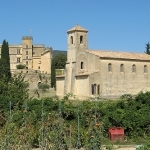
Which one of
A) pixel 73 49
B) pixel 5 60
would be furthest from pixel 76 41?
pixel 5 60

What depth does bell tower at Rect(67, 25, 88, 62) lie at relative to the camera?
46.1m

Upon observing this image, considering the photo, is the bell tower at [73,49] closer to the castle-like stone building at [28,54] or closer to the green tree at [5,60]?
the green tree at [5,60]

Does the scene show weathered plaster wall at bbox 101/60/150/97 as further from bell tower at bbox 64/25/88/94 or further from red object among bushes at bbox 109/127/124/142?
red object among bushes at bbox 109/127/124/142

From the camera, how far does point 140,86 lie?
47656 mm

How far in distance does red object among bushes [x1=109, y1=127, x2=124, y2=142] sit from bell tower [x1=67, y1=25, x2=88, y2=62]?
2762cm

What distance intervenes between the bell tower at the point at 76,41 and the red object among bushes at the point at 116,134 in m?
27.6

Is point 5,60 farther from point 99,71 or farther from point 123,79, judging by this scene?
point 123,79

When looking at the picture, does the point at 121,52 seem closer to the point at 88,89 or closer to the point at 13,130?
the point at 88,89

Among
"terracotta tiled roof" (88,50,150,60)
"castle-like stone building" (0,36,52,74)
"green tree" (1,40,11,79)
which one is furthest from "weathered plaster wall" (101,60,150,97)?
"castle-like stone building" (0,36,52,74)

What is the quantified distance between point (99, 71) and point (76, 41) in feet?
17.5

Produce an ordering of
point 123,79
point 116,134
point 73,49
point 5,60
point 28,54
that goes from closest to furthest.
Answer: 1. point 116,134
2. point 123,79
3. point 73,49
4. point 5,60
5. point 28,54

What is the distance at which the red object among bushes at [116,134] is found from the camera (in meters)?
18.4

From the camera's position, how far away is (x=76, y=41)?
151ft

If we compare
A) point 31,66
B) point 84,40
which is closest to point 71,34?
point 84,40
